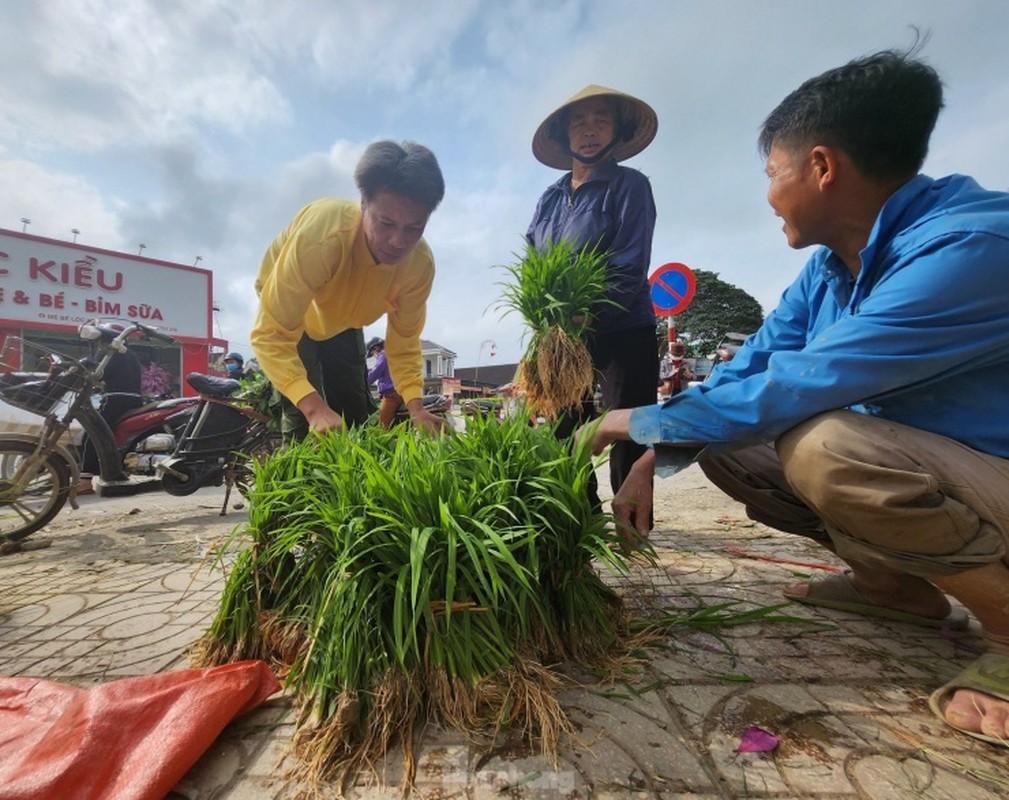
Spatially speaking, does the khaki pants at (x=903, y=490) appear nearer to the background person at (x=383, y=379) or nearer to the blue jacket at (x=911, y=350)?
the blue jacket at (x=911, y=350)

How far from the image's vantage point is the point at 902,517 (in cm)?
129

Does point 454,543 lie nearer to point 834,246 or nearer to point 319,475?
point 319,475

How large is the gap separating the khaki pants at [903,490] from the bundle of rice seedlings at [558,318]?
1.10m

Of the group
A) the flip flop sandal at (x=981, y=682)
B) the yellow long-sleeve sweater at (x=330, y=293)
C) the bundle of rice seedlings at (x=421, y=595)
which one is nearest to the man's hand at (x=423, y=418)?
the yellow long-sleeve sweater at (x=330, y=293)

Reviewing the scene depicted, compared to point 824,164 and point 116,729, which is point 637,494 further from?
point 116,729

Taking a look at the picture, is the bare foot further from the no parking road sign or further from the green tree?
the green tree

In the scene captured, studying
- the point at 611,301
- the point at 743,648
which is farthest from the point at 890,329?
the point at 611,301

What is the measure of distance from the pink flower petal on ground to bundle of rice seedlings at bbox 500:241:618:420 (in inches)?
60.1

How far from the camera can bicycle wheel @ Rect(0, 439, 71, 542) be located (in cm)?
349

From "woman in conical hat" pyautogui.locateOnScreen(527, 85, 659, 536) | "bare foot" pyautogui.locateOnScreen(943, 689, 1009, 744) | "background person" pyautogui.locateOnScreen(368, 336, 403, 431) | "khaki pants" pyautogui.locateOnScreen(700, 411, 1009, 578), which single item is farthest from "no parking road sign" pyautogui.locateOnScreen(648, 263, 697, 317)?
"bare foot" pyautogui.locateOnScreen(943, 689, 1009, 744)

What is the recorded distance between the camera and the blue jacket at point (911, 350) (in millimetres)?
1231

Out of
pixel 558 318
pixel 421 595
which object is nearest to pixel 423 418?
pixel 558 318

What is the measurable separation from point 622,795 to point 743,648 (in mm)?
723

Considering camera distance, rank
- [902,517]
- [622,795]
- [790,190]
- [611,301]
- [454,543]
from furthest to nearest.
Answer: [611,301], [790,190], [902,517], [454,543], [622,795]
